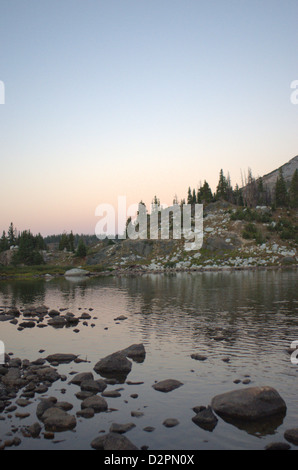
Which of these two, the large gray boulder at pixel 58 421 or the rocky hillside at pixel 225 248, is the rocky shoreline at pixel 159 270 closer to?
the rocky hillside at pixel 225 248

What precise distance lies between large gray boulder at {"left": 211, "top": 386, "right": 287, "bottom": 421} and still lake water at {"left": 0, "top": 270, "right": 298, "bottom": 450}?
2.04 ft

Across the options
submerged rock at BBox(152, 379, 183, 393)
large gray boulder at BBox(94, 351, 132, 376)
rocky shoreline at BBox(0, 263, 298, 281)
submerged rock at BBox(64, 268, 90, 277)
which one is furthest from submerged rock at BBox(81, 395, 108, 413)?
submerged rock at BBox(64, 268, 90, 277)

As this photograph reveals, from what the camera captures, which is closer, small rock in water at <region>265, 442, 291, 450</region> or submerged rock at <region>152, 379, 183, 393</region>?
small rock in water at <region>265, 442, 291, 450</region>

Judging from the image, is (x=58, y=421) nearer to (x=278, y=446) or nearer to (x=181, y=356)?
(x=278, y=446)

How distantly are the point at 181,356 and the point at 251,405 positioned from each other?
10.3 metres

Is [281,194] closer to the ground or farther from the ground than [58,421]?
farther from the ground

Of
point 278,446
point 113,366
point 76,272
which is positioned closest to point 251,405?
point 278,446

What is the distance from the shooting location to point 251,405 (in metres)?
17.2

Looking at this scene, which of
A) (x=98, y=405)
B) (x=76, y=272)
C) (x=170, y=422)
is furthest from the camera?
(x=76, y=272)

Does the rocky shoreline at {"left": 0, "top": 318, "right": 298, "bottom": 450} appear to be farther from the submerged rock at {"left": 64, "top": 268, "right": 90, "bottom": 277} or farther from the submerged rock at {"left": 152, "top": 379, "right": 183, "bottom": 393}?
the submerged rock at {"left": 64, "top": 268, "right": 90, "bottom": 277}

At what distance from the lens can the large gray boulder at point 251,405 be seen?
55.9 ft

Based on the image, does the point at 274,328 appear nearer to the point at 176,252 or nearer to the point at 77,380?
the point at 77,380

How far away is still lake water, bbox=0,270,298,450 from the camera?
1559 cm
